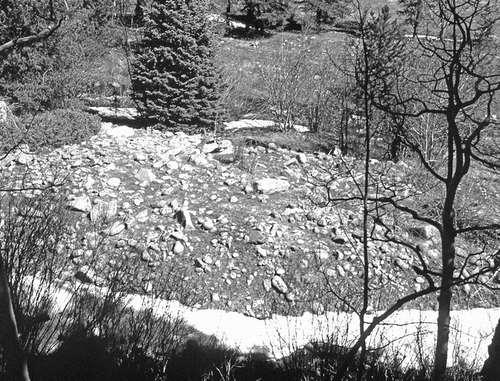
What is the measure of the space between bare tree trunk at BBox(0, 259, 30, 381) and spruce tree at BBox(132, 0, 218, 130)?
25.4ft

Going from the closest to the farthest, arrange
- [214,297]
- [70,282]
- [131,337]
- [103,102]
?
[131,337]
[70,282]
[214,297]
[103,102]

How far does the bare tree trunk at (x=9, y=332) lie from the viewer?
1.72 meters

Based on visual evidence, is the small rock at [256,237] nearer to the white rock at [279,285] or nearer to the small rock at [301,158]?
the white rock at [279,285]

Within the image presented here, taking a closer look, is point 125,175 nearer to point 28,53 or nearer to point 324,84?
point 28,53

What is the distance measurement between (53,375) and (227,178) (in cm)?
446

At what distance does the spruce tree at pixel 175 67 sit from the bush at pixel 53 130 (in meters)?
1.37

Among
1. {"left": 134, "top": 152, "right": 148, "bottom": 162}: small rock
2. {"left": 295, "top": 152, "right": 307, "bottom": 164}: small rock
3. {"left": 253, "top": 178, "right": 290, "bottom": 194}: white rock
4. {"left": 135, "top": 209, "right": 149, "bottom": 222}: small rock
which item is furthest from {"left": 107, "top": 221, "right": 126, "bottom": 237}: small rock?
{"left": 295, "top": 152, "right": 307, "bottom": 164}: small rock

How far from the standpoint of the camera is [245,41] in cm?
2538

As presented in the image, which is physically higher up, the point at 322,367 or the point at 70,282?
the point at 322,367

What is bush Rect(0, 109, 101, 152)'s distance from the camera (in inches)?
289

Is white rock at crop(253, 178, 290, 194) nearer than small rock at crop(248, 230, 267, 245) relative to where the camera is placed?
No

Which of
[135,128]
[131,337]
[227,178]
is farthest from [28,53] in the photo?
[131,337]

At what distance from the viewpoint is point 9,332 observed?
1.77 meters

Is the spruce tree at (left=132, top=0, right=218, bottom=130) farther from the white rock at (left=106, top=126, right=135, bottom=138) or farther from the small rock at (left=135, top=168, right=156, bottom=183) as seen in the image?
the small rock at (left=135, top=168, right=156, bottom=183)
